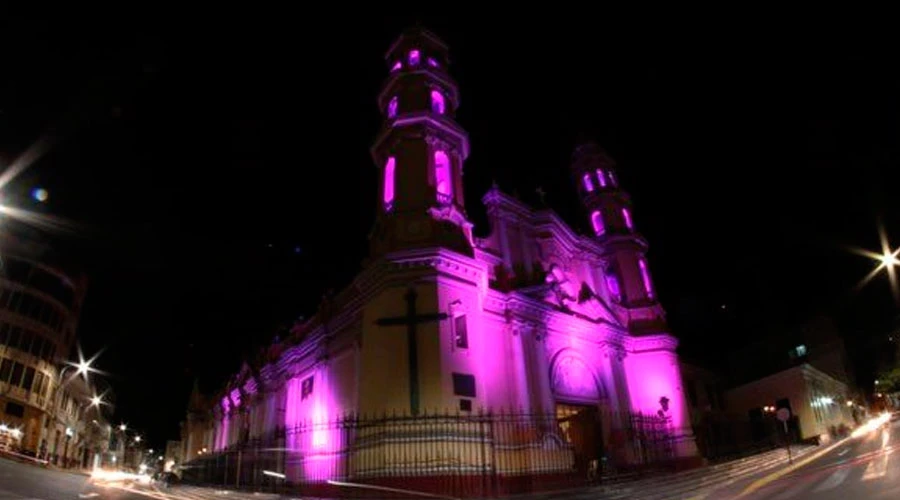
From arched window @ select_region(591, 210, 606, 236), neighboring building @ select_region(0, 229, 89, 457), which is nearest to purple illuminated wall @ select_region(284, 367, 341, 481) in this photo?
arched window @ select_region(591, 210, 606, 236)

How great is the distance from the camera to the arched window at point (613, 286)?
33553mm

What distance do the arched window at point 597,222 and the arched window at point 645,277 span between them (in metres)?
3.09

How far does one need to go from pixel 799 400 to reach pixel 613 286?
16.4 meters

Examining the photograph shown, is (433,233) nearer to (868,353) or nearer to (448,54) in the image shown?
(448,54)

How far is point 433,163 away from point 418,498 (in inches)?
560

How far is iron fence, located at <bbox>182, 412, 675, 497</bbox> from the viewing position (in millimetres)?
17422

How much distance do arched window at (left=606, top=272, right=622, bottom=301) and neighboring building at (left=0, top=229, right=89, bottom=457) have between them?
37.6 m

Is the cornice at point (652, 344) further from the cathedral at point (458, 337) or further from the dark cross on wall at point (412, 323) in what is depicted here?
the dark cross on wall at point (412, 323)

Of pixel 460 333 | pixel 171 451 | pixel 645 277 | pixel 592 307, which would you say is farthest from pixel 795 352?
pixel 171 451

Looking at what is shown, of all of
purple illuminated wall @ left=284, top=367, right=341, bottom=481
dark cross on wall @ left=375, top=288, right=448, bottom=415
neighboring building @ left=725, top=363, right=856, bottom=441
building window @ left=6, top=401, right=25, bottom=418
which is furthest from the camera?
building window @ left=6, top=401, right=25, bottom=418

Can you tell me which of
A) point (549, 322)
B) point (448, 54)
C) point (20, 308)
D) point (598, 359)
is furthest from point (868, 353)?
point (20, 308)

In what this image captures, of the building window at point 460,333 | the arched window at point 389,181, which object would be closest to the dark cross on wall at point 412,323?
the building window at point 460,333

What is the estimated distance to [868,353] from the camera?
173 feet

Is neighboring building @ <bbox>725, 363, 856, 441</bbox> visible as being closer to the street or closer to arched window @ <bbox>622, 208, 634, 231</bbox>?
arched window @ <bbox>622, 208, 634, 231</bbox>
